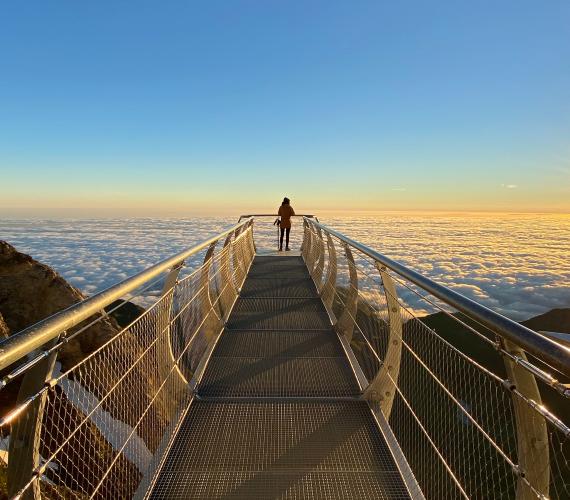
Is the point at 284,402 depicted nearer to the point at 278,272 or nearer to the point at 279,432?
the point at 279,432

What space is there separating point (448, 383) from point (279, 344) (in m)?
2.92

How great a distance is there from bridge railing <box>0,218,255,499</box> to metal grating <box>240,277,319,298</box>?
206cm

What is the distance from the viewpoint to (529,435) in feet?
4.80

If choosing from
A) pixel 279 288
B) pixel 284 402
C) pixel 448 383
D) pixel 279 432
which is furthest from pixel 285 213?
pixel 448 383

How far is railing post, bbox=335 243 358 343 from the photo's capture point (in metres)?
4.78

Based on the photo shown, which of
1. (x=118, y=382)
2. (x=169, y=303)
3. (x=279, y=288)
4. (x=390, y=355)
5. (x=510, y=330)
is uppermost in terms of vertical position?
(x=510, y=330)

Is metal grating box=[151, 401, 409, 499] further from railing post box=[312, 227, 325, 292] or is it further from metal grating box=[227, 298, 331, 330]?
railing post box=[312, 227, 325, 292]

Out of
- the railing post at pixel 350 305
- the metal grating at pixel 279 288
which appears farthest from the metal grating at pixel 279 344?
the metal grating at pixel 279 288

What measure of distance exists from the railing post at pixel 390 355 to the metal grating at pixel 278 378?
15.8 inches

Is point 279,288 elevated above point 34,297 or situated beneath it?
elevated above

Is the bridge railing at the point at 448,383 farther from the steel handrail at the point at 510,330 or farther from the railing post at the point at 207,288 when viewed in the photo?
the railing post at the point at 207,288

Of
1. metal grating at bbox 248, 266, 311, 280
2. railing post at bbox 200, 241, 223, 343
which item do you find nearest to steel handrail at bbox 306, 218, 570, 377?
railing post at bbox 200, 241, 223, 343

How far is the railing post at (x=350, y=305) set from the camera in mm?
4777

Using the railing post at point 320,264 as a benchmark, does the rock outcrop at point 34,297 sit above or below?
below
